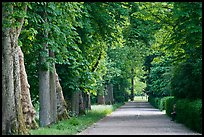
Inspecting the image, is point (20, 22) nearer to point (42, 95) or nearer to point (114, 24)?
point (42, 95)

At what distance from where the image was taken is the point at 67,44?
2258 centimetres

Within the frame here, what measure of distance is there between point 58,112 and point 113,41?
6893 millimetres

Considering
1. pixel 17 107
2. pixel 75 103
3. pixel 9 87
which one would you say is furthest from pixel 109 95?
pixel 9 87

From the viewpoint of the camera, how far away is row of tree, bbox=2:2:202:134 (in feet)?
51.6

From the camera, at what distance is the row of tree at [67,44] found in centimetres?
1573

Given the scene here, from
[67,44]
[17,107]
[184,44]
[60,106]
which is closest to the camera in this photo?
[17,107]

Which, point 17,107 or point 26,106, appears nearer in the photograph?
point 17,107

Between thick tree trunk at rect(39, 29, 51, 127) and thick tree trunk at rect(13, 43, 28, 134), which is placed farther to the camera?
thick tree trunk at rect(39, 29, 51, 127)

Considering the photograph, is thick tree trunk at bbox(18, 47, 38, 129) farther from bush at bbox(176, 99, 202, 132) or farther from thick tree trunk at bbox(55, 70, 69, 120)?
thick tree trunk at bbox(55, 70, 69, 120)

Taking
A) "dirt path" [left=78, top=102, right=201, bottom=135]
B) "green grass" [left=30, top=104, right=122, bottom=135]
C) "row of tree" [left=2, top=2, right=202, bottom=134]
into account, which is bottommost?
"dirt path" [left=78, top=102, right=201, bottom=135]

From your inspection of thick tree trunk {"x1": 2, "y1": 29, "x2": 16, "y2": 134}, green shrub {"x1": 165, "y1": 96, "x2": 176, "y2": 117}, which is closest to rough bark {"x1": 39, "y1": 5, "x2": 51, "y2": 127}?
thick tree trunk {"x1": 2, "y1": 29, "x2": 16, "y2": 134}

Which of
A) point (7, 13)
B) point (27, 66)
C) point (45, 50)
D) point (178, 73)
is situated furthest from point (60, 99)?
point (7, 13)

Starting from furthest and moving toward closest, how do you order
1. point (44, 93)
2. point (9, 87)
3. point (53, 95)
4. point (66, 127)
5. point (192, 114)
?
point (53, 95) → point (44, 93) → point (192, 114) → point (66, 127) → point (9, 87)

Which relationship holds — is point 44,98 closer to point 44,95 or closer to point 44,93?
point 44,95
